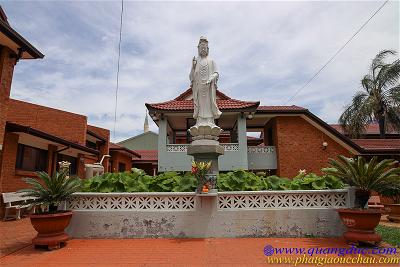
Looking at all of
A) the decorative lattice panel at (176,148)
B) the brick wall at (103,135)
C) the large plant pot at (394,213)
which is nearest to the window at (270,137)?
the decorative lattice panel at (176,148)

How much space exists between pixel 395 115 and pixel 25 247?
20.8 m

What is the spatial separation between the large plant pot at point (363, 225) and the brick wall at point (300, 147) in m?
9.44

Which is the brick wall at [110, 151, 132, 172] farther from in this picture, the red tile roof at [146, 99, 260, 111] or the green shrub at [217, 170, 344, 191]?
the green shrub at [217, 170, 344, 191]

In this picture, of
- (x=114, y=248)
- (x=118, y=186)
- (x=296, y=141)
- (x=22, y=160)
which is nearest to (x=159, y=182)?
(x=118, y=186)

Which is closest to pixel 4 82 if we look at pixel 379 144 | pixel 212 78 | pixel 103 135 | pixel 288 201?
pixel 212 78

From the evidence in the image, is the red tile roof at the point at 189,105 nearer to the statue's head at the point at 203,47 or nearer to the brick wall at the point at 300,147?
the brick wall at the point at 300,147

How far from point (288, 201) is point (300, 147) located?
955cm

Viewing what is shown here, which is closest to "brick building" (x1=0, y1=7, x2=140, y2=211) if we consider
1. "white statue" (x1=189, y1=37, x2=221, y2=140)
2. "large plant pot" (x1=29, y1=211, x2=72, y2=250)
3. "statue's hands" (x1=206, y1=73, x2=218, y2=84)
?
"large plant pot" (x1=29, y1=211, x2=72, y2=250)

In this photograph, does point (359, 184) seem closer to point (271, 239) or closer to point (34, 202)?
point (271, 239)

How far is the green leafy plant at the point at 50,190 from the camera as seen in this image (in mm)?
5875

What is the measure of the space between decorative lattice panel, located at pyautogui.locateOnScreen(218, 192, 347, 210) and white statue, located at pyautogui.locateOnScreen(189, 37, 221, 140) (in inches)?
92.3

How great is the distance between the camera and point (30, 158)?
42.3ft

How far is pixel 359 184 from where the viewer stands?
19.5 ft

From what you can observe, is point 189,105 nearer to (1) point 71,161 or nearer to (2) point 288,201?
(1) point 71,161
